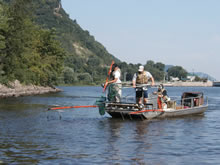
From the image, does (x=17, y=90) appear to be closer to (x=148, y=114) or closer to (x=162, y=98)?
(x=162, y=98)

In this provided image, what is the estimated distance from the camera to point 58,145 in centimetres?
1647

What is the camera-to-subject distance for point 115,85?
25.9 m

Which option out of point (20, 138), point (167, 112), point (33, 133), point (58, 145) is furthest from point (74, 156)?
point (167, 112)

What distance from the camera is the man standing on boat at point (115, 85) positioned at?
2559 cm

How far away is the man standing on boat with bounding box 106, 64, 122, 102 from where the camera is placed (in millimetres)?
25591

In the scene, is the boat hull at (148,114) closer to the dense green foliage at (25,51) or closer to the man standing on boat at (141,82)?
the man standing on boat at (141,82)

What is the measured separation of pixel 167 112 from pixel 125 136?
859cm

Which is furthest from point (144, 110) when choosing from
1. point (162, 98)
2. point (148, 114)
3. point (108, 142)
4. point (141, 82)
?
point (108, 142)

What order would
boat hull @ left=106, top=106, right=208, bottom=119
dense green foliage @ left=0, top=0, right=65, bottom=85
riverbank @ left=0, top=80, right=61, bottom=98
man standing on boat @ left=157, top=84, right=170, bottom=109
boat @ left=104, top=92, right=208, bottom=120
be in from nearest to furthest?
boat @ left=104, top=92, right=208, bottom=120 → boat hull @ left=106, top=106, right=208, bottom=119 → man standing on boat @ left=157, top=84, right=170, bottom=109 → riverbank @ left=0, top=80, right=61, bottom=98 → dense green foliage @ left=0, top=0, right=65, bottom=85

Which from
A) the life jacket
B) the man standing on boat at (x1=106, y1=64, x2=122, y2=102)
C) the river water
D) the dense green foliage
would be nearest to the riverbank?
the dense green foliage

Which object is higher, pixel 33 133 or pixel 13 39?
pixel 13 39

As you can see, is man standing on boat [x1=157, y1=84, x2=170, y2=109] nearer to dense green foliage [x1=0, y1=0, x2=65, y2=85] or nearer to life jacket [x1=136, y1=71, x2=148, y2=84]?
life jacket [x1=136, y1=71, x2=148, y2=84]

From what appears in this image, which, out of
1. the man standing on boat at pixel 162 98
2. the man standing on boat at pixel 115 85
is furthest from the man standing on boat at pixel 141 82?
the man standing on boat at pixel 162 98

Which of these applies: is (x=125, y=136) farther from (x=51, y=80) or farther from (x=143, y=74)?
(x=51, y=80)
